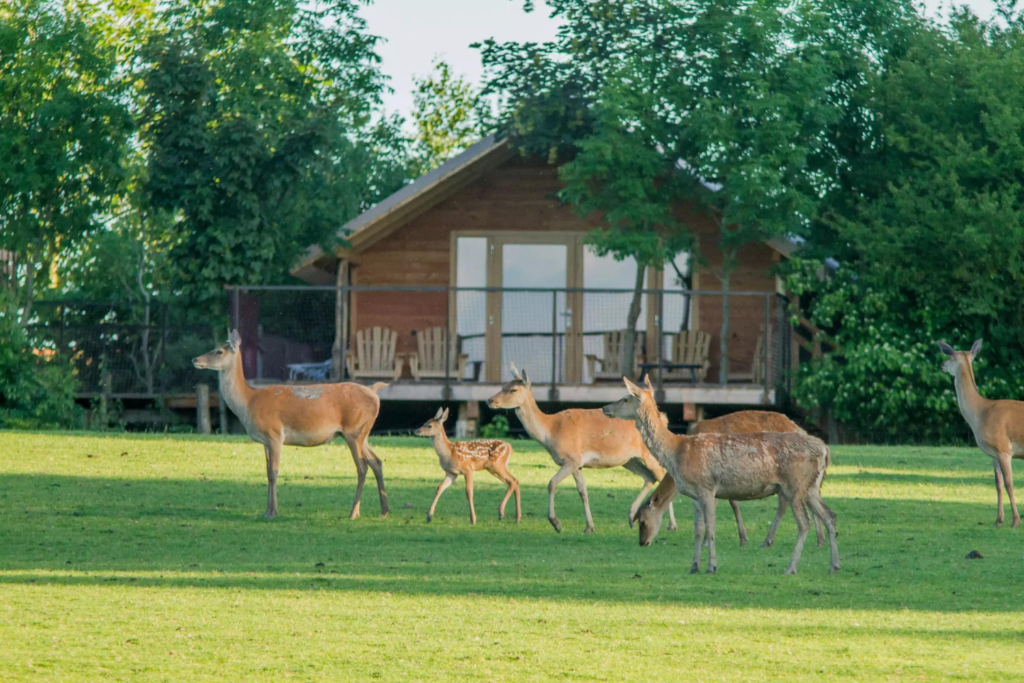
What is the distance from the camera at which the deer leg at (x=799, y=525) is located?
1101 cm

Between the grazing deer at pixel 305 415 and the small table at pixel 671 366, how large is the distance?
441 inches

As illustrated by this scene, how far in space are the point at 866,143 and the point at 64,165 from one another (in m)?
15.5

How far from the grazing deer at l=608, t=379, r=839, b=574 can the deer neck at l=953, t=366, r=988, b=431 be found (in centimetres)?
412

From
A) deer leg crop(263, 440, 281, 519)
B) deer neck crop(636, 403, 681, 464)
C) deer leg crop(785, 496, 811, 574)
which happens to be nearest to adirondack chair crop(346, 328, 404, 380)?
deer leg crop(263, 440, 281, 519)

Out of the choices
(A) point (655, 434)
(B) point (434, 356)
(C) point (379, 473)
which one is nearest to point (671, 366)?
(B) point (434, 356)

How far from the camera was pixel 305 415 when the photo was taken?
49.9 feet

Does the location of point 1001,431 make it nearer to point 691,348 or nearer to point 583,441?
point 583,441

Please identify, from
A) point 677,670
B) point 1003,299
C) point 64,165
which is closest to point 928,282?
point 1003,299

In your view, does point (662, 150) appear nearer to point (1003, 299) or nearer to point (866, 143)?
point (866, 143)

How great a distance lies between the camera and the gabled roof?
28.5 meters

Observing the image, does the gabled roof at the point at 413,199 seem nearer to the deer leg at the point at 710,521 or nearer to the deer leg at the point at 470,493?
the deer leg at the point at 470,493

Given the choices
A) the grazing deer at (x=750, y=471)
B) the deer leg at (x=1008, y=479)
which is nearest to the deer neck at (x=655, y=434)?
the grazing deer at (x=750, y=471)

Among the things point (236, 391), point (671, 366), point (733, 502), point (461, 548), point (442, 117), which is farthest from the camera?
point (442, 117)

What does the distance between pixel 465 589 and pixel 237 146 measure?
20.1m
